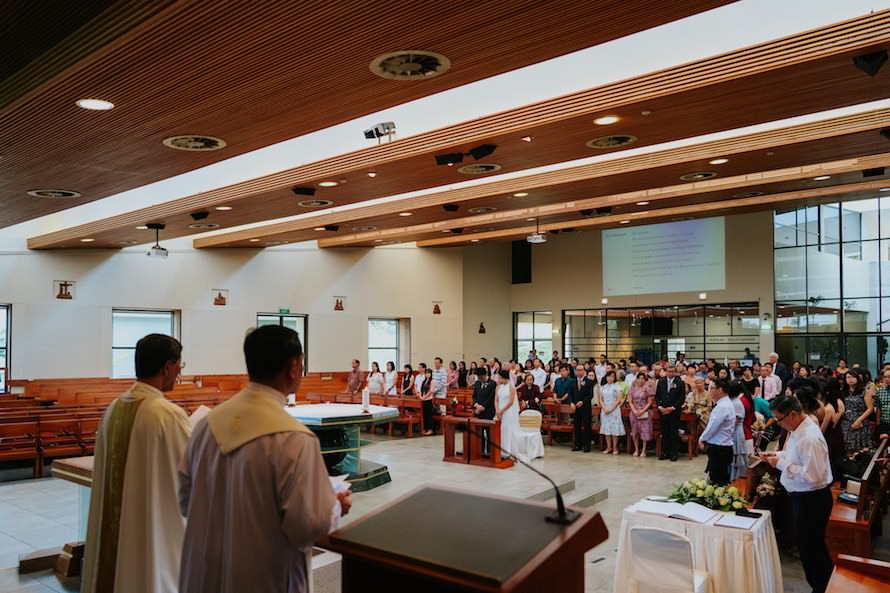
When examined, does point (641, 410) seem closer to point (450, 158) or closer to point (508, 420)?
point (508, 420)

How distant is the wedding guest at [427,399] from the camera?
14125mm

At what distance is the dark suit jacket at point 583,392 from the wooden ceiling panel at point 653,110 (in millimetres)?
4604

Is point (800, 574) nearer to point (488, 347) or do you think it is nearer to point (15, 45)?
point (15, 45)

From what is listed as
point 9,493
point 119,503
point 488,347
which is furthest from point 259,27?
point 488,347

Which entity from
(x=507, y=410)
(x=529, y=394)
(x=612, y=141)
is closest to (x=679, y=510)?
(x=612, y=141)

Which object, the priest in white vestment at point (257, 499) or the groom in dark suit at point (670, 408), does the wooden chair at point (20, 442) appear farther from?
the groom in dark suit at point (670, 408)

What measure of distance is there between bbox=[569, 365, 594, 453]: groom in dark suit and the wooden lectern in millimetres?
10507

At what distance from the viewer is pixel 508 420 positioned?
35.0ft

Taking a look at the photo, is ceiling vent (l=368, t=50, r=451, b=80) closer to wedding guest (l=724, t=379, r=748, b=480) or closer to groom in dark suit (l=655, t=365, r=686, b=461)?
wedding guest (l=724, t=379, r=748, b=480)

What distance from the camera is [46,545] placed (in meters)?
6.23

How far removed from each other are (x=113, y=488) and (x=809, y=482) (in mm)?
4283

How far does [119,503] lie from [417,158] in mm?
5608

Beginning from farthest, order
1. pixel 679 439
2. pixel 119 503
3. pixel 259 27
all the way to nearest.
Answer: pixel 679 439
pixel 259 27
pixel 119 503

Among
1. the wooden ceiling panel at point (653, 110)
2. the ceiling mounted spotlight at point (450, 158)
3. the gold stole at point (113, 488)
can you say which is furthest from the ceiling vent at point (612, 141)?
the gold stole at point (113, 488)
